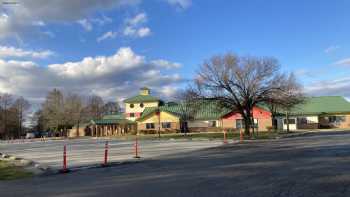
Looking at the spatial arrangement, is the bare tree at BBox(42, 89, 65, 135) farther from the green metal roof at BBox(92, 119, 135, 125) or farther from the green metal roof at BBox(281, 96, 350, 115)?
the green metal roof at BBox(281, 96, 350, 115)

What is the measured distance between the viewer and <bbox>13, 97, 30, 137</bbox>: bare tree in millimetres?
115056

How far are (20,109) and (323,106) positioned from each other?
9158 cm

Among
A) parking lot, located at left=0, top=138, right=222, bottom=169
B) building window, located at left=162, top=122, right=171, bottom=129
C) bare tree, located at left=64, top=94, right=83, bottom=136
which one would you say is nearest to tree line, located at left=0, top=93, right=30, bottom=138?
bare tree, located at left=64, top=94, right=83, bottom=136

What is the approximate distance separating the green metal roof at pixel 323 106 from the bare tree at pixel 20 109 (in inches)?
3312

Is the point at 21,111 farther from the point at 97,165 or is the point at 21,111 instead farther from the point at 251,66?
the point at 97,165

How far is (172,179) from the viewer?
39.6ft

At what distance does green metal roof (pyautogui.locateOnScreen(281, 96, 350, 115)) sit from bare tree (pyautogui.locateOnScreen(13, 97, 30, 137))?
8413cm

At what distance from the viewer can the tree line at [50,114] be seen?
3716 inches

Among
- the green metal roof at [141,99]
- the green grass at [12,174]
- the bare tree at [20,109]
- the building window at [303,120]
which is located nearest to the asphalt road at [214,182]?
the green grass at [12,174]

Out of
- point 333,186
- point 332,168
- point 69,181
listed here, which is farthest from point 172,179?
point 332,168

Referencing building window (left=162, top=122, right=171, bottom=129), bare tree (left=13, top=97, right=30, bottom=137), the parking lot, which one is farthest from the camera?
bare tree (left=13, top=97, right=30, bottom=137)

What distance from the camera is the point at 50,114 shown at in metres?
96.0

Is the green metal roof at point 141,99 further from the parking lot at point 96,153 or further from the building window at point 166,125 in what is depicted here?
the parking lot at point 96,153

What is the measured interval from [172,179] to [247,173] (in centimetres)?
262
